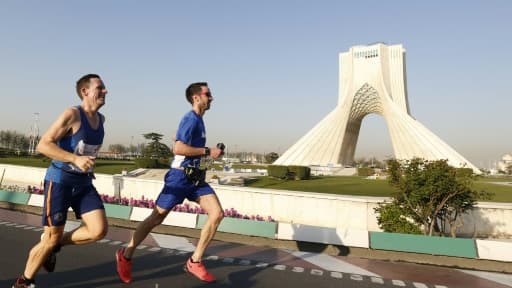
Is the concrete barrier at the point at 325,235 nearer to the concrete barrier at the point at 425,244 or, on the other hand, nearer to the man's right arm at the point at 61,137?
the concrete barrier at the point at 425,244

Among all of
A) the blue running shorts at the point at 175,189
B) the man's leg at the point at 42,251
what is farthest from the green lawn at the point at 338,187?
the man's leg at the point at 42,251

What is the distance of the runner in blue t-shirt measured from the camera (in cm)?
440

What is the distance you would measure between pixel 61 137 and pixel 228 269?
9.04 feet

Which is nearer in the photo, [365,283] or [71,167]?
[71,167]

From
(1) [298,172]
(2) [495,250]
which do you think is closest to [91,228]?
(2) [495,250]

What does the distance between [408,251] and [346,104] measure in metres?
67.2

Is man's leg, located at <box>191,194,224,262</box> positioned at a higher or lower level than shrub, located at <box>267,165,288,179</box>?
higher

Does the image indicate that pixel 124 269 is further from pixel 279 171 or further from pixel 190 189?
pixel 279 171

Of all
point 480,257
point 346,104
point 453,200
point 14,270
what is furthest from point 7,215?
point 346,104

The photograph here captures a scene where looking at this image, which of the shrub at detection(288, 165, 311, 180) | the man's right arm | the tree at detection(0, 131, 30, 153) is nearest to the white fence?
the man's right arm

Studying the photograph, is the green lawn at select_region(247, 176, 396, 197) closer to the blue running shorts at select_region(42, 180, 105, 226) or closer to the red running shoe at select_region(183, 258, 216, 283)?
the red running shoe at select_region(183, 258, 216, 283)

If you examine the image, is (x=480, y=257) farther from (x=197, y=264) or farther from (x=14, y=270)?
(x=14, y=270)

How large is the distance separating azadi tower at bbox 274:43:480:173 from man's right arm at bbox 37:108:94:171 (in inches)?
2379

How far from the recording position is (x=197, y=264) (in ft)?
14.5
